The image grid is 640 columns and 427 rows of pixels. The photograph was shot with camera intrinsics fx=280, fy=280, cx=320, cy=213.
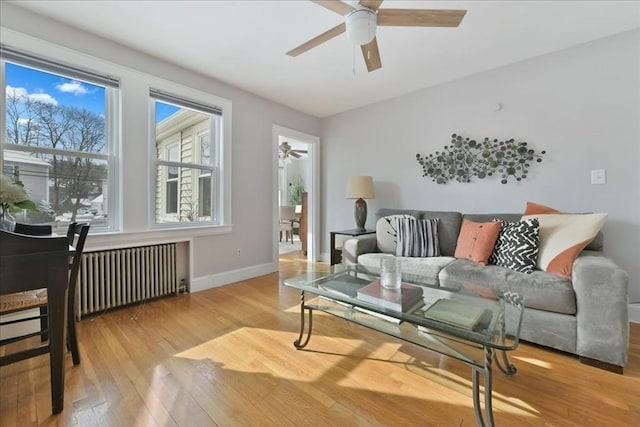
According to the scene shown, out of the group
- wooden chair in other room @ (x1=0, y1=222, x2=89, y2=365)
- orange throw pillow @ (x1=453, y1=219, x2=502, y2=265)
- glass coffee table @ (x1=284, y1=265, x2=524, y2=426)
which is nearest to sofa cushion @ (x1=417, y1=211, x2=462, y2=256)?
orange throw pillow @ (x1=453, y1=219, x2=502, y2=265)

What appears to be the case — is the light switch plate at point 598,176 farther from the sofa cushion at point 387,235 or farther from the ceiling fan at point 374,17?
the ceiling fan at point 374,17

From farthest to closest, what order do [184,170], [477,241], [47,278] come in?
[184,170], [477,241], [47,278]

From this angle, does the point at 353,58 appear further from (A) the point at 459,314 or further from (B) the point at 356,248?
(A) the point at 459,314

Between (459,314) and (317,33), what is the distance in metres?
2.45

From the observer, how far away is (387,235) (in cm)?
318

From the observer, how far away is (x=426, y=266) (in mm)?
2541

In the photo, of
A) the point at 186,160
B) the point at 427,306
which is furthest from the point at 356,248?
the point at 186,160

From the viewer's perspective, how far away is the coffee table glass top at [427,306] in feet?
4.34

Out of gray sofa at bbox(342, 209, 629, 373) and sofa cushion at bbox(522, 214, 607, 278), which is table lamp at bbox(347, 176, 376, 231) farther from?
sofa cushion at bbox(522, 214, 607, 278)

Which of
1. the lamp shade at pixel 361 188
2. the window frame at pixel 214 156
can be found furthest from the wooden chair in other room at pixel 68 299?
the lamp shade at pixel 361 188

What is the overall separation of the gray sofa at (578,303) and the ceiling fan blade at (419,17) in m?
1.68

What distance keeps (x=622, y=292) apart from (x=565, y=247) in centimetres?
51

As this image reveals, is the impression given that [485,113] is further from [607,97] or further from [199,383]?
[199,383]

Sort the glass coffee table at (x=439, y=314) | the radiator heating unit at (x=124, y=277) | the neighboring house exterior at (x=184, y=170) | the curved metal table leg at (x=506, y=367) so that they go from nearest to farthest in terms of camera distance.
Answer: the glass coffee table at (x=439, y=314)
the curved metal table leg at (x=506, y=367)
the radiator heating unit at (x=124, y=277)
the neighboring house exterior at (x=184, y=170)
